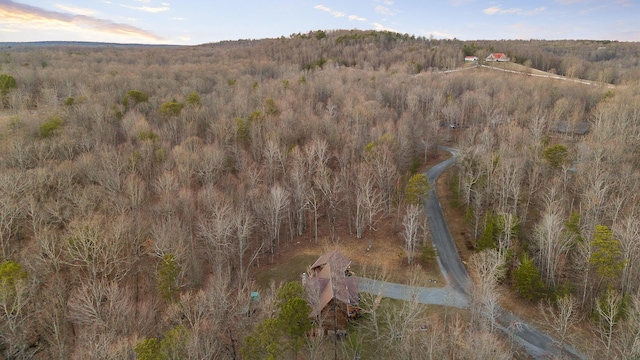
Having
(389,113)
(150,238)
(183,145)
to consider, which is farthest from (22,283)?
(389,113)

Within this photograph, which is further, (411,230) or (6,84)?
(6,84)

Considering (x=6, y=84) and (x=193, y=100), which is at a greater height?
(x=6, y=84)

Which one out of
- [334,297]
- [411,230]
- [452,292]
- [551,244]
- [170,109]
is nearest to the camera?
[334,297]

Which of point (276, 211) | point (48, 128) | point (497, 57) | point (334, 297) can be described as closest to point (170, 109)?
point (48, 128)

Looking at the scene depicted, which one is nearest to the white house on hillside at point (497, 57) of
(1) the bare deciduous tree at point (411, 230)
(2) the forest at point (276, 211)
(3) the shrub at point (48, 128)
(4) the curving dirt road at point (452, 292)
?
(2) the forest at point (276, 211)

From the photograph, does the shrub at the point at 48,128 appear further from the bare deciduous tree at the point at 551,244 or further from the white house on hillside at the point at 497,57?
the white house on hillside at the point at 497,57

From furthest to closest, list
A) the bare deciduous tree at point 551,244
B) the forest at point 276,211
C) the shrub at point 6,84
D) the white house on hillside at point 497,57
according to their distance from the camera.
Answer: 1. the white house on hillside at point 497,57
2. the shrub at point 6,84
3. the bare deciduous tree at point 551,244
4. the forest at point 276,211

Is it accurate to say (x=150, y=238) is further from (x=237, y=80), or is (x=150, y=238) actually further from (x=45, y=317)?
(x=237, y=80)

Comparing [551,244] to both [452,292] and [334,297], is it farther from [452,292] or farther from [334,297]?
[334,297]
